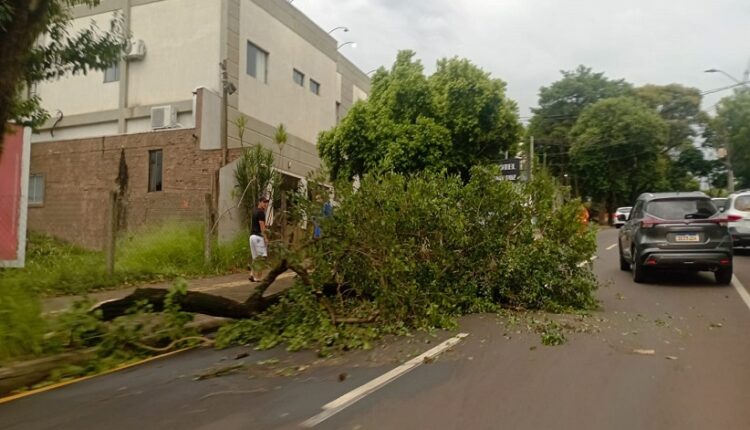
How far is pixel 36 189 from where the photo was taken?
19844mm

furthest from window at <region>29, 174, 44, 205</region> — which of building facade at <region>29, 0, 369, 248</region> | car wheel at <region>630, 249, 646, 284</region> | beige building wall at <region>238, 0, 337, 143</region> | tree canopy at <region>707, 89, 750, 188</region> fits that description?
tree canopy at <region>707, 89, 750, 188</region>

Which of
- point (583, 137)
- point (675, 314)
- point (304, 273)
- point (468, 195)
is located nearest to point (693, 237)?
point (675, 314)

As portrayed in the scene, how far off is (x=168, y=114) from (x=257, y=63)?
3.95m

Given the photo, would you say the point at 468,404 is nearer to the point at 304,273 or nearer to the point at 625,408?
the point at 625,408

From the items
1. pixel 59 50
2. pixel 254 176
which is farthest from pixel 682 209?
pixel 59 50

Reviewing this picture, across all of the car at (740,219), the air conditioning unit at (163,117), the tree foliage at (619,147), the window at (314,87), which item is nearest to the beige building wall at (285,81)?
the window at (314,87)

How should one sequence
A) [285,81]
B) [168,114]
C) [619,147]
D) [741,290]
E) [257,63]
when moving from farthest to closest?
[619,147]
[285,81]
[257,63]
[168,114]
[741,290]

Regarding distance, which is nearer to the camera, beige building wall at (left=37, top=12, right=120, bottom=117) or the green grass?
the green grass

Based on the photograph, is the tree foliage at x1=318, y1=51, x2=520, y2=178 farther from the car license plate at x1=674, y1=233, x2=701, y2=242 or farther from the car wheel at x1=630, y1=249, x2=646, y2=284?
the car license plate at x1=674, y1=233, x2=701, y2=242

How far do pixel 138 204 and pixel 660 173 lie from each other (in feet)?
137

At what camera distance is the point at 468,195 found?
973 cm

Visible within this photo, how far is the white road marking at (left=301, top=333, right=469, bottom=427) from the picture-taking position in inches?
179

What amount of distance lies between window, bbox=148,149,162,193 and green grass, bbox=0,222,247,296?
5.22ft

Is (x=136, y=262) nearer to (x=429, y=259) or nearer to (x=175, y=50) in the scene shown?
(x=429, y=259)
